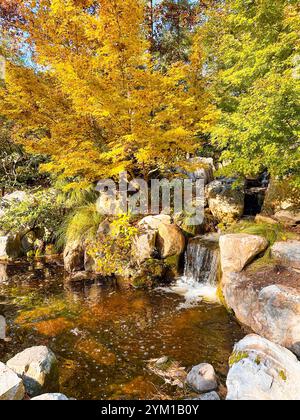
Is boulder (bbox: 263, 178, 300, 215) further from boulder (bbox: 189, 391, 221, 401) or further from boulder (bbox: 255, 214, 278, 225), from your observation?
boulder (bbox: 189, 391, 221, 401)

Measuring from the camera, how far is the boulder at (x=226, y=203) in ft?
27.2

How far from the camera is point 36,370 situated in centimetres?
339

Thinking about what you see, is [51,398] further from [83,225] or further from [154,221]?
[83,225]

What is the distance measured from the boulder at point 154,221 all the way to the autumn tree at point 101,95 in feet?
5.10

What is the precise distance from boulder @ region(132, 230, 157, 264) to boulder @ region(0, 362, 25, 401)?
442 cm

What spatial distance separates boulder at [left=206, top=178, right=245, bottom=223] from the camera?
27.2 ft

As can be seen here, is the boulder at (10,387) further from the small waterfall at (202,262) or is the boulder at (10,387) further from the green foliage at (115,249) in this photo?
the small waterfall at (202,262)

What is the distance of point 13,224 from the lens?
9391 millimetres

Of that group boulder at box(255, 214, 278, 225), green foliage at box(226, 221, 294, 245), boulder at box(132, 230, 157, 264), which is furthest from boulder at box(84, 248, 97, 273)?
boulder at box(255, 214, 278, 225)

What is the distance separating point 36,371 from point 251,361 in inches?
102

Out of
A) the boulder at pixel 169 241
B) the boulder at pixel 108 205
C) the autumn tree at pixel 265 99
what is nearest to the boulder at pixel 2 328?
the boulder at pixel 169 241
